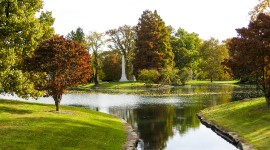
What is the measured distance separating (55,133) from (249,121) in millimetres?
14180

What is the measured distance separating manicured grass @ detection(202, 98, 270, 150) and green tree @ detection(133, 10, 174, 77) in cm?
5817

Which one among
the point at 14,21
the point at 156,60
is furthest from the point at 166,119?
the point at 156,60

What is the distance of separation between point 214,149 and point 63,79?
14.7 metres

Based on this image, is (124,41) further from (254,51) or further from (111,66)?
(254,51)

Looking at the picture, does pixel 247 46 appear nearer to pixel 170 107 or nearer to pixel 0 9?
pixel 170 107

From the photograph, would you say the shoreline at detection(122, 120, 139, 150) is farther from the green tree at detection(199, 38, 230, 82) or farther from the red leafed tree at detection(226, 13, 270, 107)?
the green tree at detection(199, 38, 230, 82)

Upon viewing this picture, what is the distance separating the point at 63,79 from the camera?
29219 mm

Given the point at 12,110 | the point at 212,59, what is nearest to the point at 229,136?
the point at 12,110

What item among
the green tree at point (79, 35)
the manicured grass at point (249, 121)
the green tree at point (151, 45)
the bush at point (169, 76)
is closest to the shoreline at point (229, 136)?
the manicured grass at point (249, 121)

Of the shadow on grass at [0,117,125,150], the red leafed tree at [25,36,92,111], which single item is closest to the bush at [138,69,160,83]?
Result: the red leafed tree at [25,36,92,111]

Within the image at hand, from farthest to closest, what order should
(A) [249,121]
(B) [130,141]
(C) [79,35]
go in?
1. (C) [79,35]
2. (A) [249,121]
3. (B) [130,141]

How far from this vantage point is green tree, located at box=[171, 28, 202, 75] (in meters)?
111

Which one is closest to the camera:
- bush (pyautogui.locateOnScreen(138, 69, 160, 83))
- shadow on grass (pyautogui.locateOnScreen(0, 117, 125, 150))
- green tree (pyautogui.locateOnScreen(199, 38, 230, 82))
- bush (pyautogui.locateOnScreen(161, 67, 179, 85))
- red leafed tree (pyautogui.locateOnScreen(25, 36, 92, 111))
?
shadow on grass (pyautogui.locateOnScreen(0, 117, 125, 150))

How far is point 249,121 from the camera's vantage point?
24.9 meters
